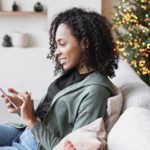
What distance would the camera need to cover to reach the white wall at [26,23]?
346 centimetres

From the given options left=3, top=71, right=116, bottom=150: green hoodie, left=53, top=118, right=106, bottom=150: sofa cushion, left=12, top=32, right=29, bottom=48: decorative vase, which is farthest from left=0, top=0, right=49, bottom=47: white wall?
left=53, top=118, right=106, bottom=150: sofa cushion

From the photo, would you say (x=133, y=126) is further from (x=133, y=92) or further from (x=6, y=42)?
(x=6, y=42)

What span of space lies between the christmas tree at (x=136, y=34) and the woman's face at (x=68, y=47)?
6.49 feet

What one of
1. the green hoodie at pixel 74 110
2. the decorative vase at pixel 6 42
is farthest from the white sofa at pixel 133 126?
the decorative vase at pixel 6 42

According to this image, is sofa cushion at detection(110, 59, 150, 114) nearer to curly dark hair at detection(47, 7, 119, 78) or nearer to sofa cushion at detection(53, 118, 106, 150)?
curly dark hair at detection(47, 7, 119, 78)

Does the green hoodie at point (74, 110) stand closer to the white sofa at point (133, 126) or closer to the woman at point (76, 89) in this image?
the woman at point (76, 89)

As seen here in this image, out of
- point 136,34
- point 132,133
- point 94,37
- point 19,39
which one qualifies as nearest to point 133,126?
point 132,133

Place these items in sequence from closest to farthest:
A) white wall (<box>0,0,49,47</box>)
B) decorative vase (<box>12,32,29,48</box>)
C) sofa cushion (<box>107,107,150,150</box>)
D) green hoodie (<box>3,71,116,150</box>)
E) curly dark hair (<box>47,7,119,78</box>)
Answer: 1. sofa cushion (<box>107,107,150,150</box>)
2. green hoodie (<box>3,71,116,150</box>)
3. curly dark hair (<box>47,7,119,78</box>)
4. decorative vase (<box>12,32,29,48</box>)
5. white wall (<box>0,0,49,47</box>)

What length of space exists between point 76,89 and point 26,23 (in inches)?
103

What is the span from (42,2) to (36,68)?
0.98 metres

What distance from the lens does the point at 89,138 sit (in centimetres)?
81

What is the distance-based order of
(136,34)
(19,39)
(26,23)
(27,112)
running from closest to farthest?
(27,112) < (136,34) < (19,39) < (26,23)

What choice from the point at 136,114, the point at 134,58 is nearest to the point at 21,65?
the point at 134,58

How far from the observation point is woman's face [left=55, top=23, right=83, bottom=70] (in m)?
1.13
